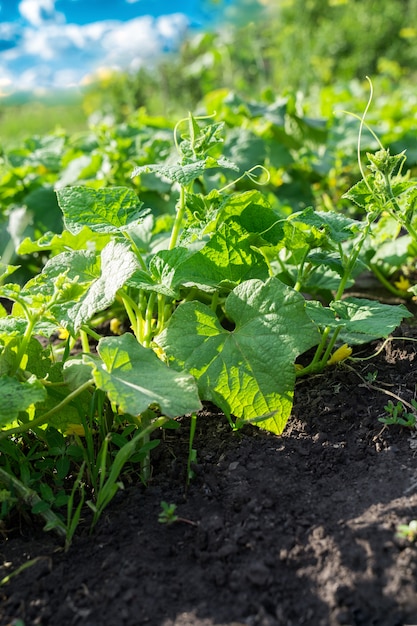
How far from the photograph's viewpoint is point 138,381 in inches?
59.5

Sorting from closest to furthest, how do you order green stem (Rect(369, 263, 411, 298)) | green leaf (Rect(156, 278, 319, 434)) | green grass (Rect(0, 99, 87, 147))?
green leaf (Rect(156, 278, 319, 434)) < green stem (Rect(369, 263, 411, 298)) < green grass (Rect(0, 99, 87, 147))

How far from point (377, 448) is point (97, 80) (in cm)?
1001

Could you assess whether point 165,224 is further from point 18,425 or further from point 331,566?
point 331,566

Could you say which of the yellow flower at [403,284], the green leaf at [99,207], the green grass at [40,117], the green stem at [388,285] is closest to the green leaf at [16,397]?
the green leaf at [99,207]

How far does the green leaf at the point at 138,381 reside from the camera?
4.60 feet

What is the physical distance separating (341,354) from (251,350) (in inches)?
15.2

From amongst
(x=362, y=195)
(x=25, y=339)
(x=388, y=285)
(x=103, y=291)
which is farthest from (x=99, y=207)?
(x=388, y=285)

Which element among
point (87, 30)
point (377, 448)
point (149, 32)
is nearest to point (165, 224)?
point (377, 448)

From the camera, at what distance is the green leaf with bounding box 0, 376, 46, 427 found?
4.68ft

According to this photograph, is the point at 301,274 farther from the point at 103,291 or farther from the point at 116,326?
the point at 116,326

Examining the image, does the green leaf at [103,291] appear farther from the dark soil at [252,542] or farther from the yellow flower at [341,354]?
the yellow flower at [341,354]

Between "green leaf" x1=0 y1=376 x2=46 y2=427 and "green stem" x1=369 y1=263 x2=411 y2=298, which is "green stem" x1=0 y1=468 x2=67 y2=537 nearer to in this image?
"green leaf" x1=0 y1=376 x2=46 y2=427

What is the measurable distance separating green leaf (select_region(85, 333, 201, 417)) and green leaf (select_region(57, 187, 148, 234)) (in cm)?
44

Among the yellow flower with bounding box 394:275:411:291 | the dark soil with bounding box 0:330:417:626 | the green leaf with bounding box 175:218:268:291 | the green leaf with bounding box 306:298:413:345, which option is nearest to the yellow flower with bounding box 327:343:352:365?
the green leaf with bounding box 306:298:413:345
